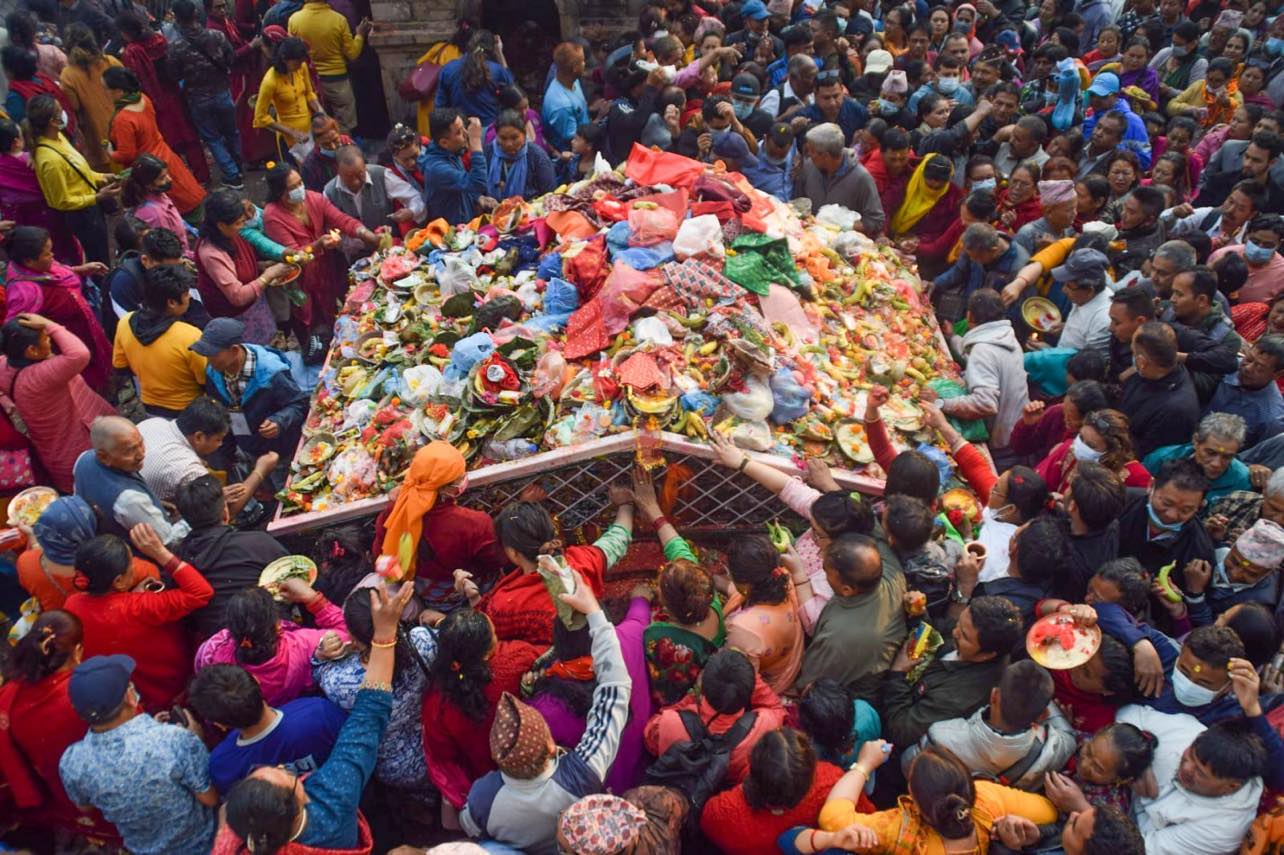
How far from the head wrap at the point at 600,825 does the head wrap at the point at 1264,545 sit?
2595 mm

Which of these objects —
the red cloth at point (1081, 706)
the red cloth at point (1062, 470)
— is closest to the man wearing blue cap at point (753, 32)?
the red cloth at point (1062, 470)

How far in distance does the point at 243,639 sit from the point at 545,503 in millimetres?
1559

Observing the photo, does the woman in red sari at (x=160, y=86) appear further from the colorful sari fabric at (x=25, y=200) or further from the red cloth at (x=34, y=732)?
the red cloth at (x=34, y=732)

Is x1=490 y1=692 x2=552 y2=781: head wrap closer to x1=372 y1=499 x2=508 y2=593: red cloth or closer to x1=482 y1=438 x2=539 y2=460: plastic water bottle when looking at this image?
x1=372 y1=499 x2=508 y2=593: red cloth

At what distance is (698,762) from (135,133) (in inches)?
274

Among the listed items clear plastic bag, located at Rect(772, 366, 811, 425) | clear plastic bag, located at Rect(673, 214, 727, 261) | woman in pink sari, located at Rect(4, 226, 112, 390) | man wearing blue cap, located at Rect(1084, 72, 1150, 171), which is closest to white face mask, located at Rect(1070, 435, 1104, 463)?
clear plastic bag, located at Rect(772, 366, 811, 425)

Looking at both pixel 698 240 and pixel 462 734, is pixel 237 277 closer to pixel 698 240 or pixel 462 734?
pixel 698 240

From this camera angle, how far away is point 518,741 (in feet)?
8.87

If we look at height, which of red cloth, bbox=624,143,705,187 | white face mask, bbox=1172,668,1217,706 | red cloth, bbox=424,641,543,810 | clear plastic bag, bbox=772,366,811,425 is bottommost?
red cloth, bbox=424,641,543,810

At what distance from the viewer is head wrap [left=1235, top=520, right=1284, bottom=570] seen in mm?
3324

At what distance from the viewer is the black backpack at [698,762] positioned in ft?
9.69

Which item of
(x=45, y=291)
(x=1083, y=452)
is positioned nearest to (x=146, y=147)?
(x=45, y=291)

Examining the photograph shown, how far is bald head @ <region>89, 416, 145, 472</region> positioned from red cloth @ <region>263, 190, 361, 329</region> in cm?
233

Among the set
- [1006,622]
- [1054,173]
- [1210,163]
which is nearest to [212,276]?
[1006,622]
